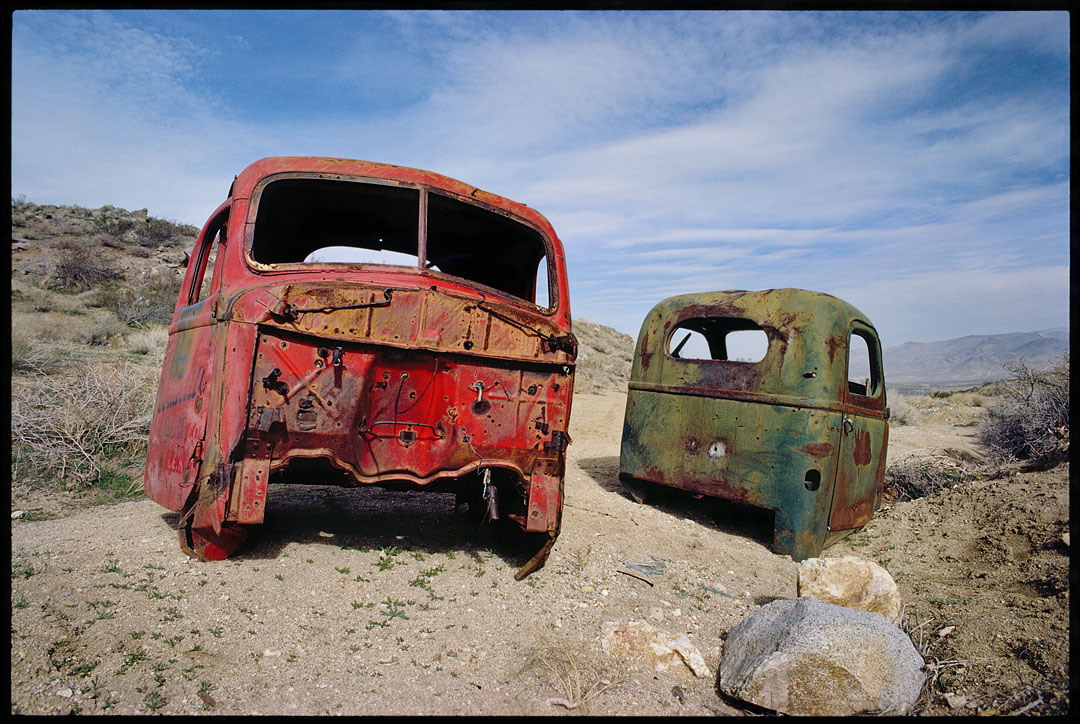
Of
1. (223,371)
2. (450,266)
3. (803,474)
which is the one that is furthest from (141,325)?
(803,474)

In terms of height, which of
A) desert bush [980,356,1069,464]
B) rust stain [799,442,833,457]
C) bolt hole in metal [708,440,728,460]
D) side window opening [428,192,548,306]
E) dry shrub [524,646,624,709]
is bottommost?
dry shrub [524,646,624,709]

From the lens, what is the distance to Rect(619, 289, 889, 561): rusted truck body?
4457mm

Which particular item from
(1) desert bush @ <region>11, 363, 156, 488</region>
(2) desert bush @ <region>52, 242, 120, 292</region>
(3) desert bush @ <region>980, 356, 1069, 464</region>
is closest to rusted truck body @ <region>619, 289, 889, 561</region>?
(3) desert bush @ <region>980, 356, 1069, 464</region>

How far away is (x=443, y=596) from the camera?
3.18 meters

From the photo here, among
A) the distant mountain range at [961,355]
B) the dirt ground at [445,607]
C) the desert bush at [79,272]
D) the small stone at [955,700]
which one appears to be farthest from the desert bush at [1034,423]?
the distant mountain range at [961,355]

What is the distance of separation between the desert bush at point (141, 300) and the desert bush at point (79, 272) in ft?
1.52

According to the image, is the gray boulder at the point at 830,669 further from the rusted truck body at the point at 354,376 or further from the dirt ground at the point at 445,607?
the rusted truck body at the point at 354,376

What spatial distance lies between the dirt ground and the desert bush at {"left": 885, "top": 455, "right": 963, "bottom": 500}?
1.29m

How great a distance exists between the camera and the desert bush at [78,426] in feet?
17.6

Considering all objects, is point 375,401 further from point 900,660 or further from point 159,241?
point 159,241

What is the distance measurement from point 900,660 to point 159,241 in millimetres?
26857

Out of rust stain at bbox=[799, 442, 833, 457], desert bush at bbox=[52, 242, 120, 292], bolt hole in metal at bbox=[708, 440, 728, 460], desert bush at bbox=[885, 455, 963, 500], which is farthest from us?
desert bush at bbox=[52, 242, 120, 292]

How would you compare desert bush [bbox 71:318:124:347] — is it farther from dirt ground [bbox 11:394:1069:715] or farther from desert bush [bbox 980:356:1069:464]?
desert bush [bbox 980:356:1069:464]

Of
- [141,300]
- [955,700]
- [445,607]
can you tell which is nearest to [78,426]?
[445,607]
